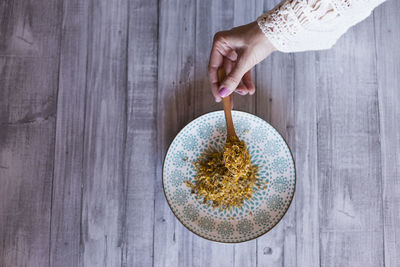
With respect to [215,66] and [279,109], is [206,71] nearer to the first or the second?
[215,66]

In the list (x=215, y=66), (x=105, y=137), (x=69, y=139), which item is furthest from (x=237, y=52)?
→ (x=69, y=139)

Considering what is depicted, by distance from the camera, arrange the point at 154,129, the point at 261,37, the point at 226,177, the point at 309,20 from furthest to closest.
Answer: the point at 154,129 < the point at 226,177 < the point at 261,37 < the point at 309,20

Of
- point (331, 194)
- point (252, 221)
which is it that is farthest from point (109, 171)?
point (331, 194)

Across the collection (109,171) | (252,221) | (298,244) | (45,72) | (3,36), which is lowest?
(298,244)

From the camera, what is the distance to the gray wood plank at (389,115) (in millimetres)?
1004

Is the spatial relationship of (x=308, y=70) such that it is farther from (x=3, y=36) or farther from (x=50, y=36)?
(x=3, y=36)

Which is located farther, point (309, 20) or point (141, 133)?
point (141, 133)

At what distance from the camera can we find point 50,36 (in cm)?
104

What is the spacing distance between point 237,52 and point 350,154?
55cm

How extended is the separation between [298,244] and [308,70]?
0.61 m

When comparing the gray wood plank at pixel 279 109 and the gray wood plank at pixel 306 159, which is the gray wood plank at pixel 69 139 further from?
the gray wood plank at pixel 306 159

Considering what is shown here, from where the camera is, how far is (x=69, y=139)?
101 centimetres

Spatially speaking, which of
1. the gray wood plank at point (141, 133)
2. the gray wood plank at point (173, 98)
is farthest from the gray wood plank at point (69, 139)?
the gray wood plank at point (173, 98)

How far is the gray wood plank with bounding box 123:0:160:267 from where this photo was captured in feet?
3.19
